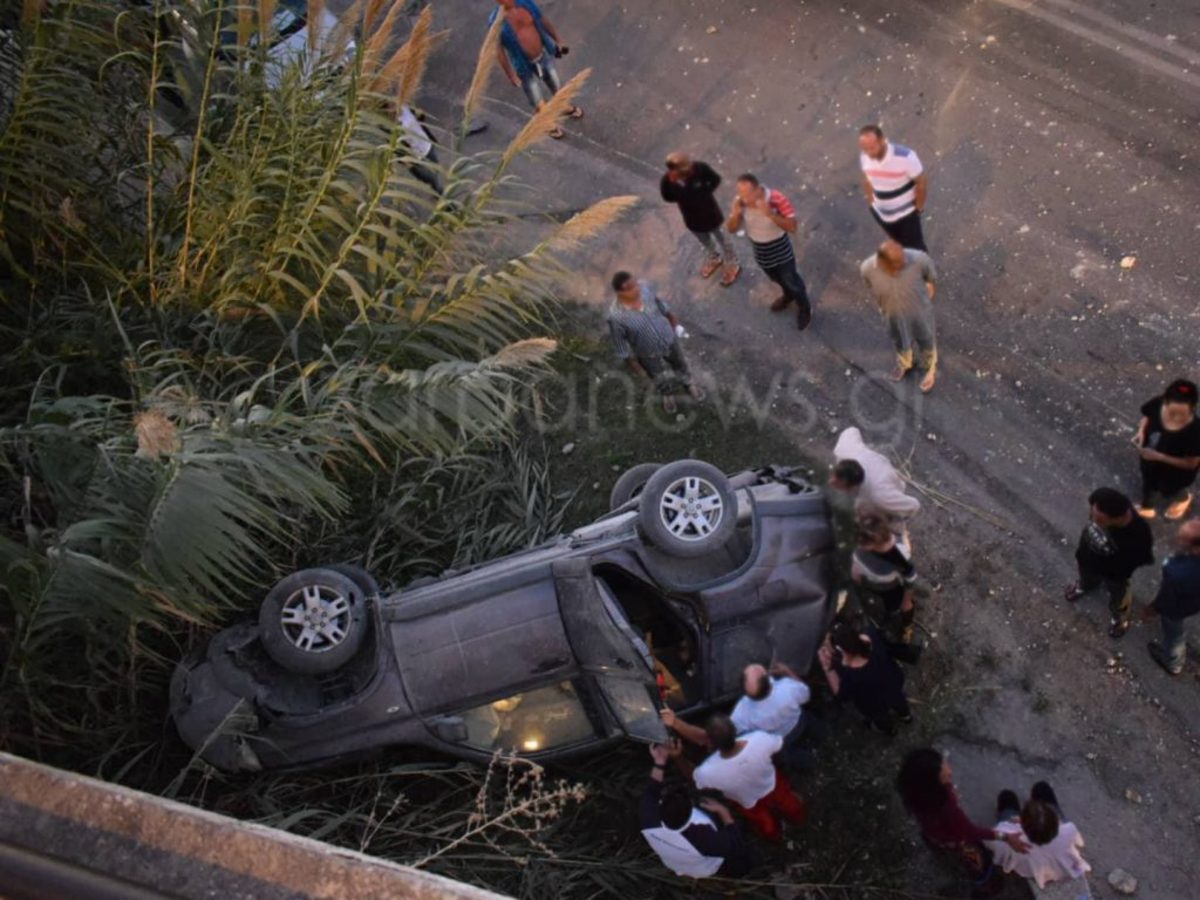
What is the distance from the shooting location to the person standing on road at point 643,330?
7363mm

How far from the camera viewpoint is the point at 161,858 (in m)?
3.27

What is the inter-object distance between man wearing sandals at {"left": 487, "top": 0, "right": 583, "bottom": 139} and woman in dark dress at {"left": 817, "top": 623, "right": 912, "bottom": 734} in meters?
5.08

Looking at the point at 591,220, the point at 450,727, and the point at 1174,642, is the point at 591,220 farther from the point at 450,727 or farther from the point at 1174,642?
the point at 1174,642

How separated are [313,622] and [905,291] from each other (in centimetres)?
401

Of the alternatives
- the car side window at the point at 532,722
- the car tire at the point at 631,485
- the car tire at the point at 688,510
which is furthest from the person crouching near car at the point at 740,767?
the car tire at the point at 631,485

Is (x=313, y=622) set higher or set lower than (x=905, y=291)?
lower

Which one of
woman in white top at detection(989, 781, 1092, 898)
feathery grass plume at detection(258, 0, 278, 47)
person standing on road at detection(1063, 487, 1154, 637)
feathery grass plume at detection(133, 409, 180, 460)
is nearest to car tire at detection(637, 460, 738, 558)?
person standing on road at detection(1063, 487, 1154, 637)

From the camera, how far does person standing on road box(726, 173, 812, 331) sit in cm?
776

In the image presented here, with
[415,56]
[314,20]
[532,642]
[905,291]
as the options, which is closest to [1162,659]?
[905,291]

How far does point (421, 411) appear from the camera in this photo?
6.41m

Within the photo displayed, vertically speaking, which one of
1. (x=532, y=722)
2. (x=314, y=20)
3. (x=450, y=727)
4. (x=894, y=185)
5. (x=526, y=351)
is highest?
(x=314, y=20)

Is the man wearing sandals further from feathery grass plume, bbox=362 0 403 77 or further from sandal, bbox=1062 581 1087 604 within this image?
sandal, bbox=1062 581 1087 604

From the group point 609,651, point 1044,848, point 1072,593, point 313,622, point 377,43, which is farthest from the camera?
point 1072,593

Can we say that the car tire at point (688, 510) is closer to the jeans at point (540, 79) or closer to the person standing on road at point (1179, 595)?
the person standing on road at point (1179, 595)
